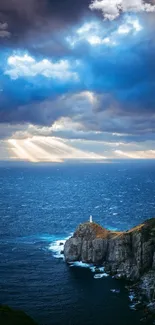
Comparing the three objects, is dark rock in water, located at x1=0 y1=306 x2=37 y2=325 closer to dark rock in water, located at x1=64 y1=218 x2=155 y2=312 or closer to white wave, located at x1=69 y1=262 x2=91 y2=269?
dark rock in water, located at x1=64 y1=218 x2=155 y2=312

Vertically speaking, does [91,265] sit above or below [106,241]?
below

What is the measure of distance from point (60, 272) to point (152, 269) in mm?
29844

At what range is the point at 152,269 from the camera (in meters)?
94.9

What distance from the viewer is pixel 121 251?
106 m

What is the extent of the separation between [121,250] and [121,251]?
316 millimetres

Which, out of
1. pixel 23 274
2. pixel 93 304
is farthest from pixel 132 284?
pixel 23 274

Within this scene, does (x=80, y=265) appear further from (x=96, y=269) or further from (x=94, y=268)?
(x=96, y=269)

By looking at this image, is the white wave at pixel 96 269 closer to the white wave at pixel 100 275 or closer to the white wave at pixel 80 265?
the white wave at pixel 80 265

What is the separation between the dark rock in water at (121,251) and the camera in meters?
96.7

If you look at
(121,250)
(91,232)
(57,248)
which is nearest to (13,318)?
(121,250)

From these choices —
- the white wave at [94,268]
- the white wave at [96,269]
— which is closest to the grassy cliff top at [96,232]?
the white wave at [94,268]

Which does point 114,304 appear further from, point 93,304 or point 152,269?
point 152,269

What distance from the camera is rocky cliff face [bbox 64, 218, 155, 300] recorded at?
3836 inches

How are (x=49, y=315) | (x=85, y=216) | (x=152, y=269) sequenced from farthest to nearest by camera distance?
(x=85, y=216) → (x=152, y=269) → (x=49, y=315)
